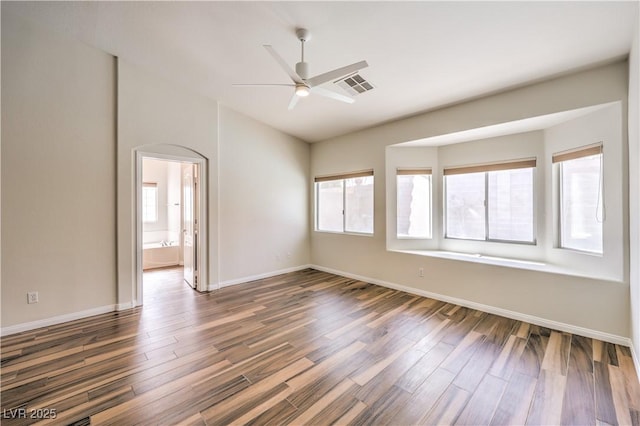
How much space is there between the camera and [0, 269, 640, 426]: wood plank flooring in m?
1.84

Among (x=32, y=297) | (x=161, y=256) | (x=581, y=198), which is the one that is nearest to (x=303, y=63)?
(x=581, y=198)

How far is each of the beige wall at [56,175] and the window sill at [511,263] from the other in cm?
455

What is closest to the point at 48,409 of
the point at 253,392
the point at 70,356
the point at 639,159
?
the point at 70,356

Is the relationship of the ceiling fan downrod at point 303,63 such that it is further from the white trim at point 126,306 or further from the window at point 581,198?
the white trim at point 126,306

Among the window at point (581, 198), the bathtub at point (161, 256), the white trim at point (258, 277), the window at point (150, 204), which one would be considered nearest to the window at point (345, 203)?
the white trim at point (258, 277)

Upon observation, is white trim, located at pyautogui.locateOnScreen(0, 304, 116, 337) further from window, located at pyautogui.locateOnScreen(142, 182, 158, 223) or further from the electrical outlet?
window, located at pyautogui.locateOnScreen(142, 182, 158, 223)

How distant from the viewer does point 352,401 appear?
Answer: 1.94 metres

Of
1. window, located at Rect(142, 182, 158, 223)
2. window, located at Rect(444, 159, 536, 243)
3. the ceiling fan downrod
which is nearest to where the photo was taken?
the ceiling fan downrod

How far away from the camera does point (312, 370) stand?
2.31m

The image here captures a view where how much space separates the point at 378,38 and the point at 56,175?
4122 mm

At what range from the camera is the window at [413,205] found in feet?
15.7

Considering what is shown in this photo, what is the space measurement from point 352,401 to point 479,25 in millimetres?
3339

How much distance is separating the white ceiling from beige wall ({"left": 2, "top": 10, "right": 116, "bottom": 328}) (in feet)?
1.20

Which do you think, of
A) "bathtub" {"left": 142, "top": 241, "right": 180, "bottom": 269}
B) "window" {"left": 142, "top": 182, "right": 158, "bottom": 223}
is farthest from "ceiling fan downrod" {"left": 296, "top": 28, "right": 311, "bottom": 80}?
"window" {"left": 142, "top": 182, "right": 158, "bottom": 223}
